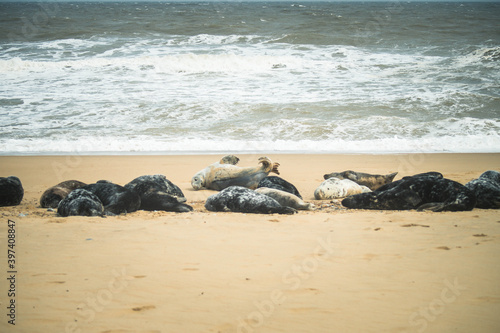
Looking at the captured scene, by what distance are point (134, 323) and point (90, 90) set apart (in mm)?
13723

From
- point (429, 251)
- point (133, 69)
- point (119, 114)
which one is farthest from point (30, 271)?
point (133, 69)

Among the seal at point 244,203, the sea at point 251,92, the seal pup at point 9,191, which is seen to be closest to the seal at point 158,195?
the seal at point 244,203

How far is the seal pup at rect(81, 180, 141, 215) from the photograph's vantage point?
5.65 m

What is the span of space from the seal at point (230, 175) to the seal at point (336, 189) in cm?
86

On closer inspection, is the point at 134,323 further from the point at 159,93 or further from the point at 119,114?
the point at 159,93

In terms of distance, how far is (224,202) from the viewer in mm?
5863

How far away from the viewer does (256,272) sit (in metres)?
3.59

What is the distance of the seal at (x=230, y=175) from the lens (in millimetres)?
7098

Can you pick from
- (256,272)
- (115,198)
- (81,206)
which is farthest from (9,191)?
(256,272)

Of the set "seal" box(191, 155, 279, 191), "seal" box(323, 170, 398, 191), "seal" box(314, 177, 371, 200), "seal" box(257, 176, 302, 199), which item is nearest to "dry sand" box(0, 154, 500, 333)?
"seal" box(257, 176, 302, 199)

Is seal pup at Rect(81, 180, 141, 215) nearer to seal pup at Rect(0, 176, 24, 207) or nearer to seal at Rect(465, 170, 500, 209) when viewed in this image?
seal pup at Rect(0, 176, 24, 207)

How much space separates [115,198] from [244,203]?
156 centimetres

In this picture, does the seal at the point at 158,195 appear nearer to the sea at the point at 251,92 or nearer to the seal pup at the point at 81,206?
the seal pup at the point at 81,206

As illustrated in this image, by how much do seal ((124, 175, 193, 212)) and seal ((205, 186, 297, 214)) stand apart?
35 centimetres
